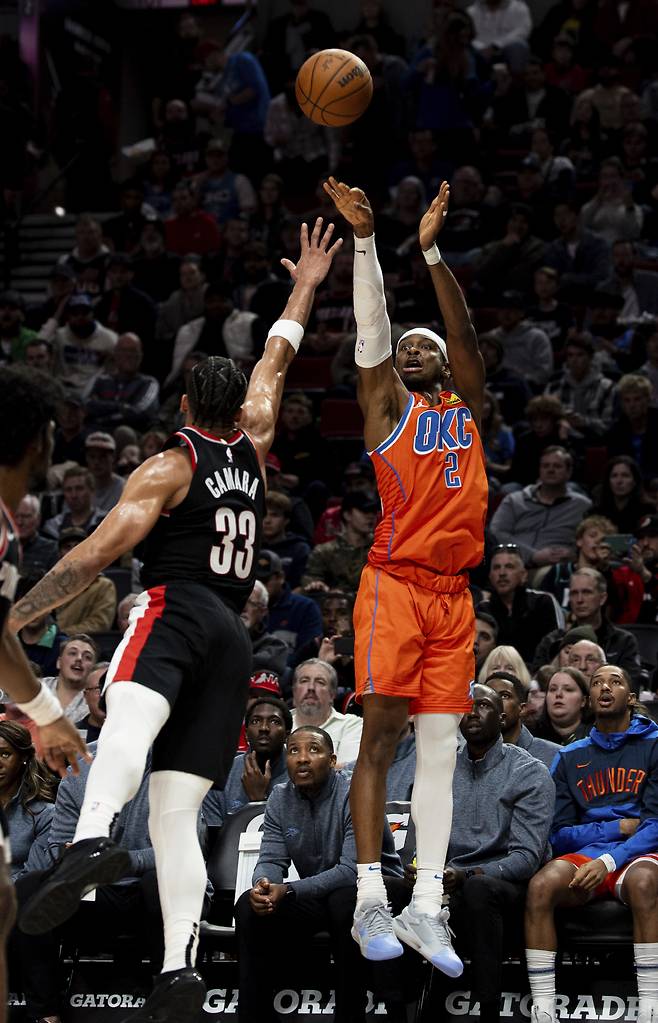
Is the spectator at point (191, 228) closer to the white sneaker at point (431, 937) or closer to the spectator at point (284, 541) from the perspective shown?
the spectator at point (284, 541)

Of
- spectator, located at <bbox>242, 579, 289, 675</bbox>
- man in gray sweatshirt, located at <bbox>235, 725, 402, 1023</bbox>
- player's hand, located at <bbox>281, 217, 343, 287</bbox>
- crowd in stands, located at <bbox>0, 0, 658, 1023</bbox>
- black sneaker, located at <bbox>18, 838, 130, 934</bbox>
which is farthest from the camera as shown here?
spectator, located at <bbox>242, 579, 289, 675</bbox>

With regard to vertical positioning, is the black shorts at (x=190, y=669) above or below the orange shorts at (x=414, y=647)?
below

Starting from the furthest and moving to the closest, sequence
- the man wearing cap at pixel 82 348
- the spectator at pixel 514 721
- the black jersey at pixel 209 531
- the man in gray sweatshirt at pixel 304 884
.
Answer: the man wearing cap at pixel 82 348
the spectator at pixel 514 721
the man in gray sweatshirt at pixel 304 884
the black jersey at pixel 209 531

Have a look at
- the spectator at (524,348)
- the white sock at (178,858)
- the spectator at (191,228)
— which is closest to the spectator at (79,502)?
the spectator at (524,348)

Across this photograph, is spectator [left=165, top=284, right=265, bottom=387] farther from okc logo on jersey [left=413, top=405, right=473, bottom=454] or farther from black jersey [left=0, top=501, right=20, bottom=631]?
black jersey [left=0, top=501, right=20, bottom=631]

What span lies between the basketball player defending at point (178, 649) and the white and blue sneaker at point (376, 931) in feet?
3.44

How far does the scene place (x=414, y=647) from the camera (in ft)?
19.9

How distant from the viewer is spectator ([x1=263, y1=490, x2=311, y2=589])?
35.4ft

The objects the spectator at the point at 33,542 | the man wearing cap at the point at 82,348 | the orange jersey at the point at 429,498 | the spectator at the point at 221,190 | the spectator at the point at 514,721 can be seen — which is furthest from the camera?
the spectator at the point at 221,190

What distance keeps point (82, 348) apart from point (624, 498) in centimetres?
607

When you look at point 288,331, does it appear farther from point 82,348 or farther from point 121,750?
point 82,348

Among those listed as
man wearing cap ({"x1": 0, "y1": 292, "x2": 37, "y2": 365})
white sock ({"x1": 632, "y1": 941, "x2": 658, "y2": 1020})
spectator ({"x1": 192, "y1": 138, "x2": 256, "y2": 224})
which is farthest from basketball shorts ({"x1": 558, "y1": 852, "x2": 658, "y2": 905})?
spectator ({"x1": 192, "y1": 138, "x2": 256, "y2": 224})

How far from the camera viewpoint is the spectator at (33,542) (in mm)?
10898

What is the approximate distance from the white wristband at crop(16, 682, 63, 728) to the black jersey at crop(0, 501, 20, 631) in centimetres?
40
